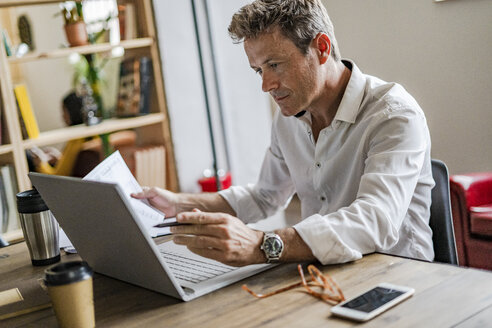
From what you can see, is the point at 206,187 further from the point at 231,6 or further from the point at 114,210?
the point at 114,210

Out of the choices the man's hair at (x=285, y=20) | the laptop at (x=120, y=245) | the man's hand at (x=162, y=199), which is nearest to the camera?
the laptop at (x=120, y=245)

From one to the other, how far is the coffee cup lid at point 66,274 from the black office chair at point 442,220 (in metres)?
0.91

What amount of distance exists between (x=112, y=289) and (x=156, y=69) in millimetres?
2692

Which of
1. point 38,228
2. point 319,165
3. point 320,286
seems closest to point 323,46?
point 319,165

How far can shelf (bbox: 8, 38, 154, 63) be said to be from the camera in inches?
130

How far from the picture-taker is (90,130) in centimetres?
351

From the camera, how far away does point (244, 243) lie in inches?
47.1

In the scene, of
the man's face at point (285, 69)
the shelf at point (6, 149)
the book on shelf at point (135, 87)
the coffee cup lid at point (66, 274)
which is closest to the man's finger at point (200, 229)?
the coffee cup lid at point (66, 274)

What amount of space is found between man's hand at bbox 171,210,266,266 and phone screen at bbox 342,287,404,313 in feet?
0.85

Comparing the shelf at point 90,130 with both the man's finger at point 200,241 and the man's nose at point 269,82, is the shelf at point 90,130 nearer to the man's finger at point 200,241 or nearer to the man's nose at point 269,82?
the man's nose at point 269,82

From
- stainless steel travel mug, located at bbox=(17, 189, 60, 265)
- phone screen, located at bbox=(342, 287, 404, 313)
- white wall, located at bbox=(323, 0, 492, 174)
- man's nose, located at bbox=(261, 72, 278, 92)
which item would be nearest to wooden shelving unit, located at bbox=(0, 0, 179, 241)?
white wall, located at bbox=(323, 0, 492, 174)

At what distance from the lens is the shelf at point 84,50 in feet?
10.9

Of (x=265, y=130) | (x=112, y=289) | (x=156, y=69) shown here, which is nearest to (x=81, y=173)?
(x=156, y=69)

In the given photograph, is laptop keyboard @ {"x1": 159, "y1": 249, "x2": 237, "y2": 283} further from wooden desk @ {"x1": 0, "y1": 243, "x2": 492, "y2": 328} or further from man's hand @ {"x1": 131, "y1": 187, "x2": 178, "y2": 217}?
man's hand @ {"x1": 131, "y1": 187, "x2": 178, "y2": 217}
